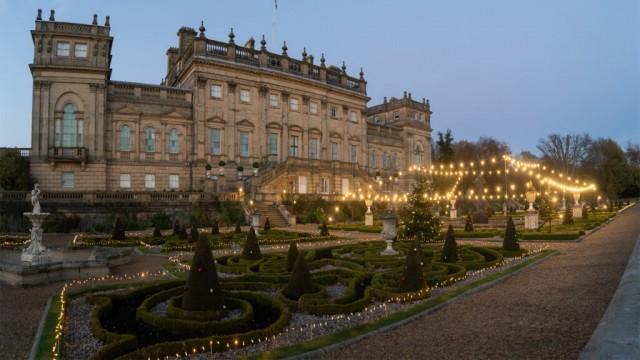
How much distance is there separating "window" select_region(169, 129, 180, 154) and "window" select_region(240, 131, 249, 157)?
20.0 feet

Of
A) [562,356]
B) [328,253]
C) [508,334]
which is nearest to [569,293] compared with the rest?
[508,334]

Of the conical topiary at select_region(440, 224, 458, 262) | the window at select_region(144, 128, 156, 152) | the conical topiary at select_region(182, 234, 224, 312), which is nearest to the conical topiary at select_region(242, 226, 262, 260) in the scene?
the conical topiary at select_region(440, 224, 458, 262)

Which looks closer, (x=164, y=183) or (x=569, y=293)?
(x=569, y=293)

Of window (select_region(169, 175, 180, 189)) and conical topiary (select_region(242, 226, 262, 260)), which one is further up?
window (select_region(169, 175, 180, 189))

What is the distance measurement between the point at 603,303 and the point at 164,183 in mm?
35734

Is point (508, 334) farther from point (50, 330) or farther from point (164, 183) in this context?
point (164, 183)

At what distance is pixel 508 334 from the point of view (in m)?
6.85

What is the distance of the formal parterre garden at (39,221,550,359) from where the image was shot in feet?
21.5

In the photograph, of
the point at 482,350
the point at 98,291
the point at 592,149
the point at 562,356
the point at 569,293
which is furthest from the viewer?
the point at 592,149

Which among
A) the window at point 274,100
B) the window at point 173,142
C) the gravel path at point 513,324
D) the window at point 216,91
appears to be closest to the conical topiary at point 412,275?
the gravel path at point 513,324

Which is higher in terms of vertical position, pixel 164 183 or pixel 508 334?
pixel 164 183

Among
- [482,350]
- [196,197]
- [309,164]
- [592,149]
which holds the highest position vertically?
[592,149]

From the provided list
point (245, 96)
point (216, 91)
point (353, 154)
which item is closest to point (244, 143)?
point (245, 96)

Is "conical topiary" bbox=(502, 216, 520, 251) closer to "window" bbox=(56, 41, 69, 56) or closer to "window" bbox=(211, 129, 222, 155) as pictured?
"window" bbox=(211, 129, 222, 155)
